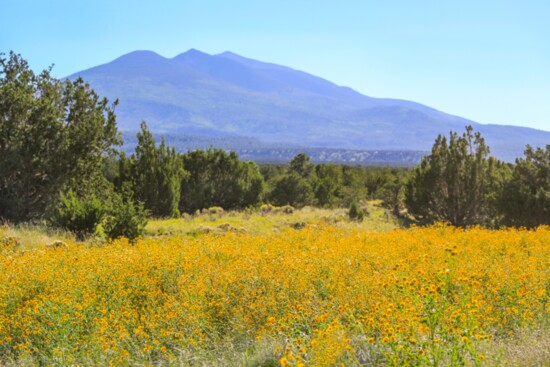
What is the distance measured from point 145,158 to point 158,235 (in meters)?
7.61

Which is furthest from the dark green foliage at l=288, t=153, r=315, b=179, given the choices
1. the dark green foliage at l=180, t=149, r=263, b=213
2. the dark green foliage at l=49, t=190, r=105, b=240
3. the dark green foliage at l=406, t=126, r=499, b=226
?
the dark green foliage at l=49, t=190, r=105, b=240

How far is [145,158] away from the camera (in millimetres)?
21016

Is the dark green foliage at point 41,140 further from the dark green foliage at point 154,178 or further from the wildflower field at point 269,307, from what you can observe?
the wildflower field at point 269,307

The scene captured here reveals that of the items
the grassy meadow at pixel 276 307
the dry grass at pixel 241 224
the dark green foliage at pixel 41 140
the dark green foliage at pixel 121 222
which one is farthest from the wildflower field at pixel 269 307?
the dark green foliage at pixel 41 140

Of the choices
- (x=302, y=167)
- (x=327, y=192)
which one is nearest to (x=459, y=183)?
(x=327, y=192)

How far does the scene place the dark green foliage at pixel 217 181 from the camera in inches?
1049

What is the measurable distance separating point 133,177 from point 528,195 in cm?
1594

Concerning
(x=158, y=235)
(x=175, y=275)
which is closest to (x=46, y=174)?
(x=158, y=235)

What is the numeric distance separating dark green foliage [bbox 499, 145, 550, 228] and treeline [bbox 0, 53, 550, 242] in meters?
0.04

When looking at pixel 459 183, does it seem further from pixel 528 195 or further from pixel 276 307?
pixel 276 307

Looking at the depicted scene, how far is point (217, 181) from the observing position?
27.8 metres

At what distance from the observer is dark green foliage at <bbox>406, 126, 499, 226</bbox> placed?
65.3ft

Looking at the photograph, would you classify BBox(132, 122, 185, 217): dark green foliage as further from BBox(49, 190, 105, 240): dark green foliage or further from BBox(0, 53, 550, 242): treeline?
BBox(49, 190, 105, 240): dark green foliage

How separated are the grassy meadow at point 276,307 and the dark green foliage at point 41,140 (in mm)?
6382
